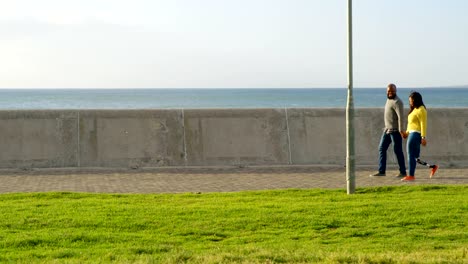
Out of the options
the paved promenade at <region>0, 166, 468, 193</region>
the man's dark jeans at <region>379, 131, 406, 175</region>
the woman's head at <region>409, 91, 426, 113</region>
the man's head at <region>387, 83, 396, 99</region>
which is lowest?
the paved promenade at <region>0, 166, 468, 193</region>

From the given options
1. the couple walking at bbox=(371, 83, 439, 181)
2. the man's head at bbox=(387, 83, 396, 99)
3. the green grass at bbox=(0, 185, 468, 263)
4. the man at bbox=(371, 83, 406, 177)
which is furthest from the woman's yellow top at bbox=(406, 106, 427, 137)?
the green grass at bbox=(0, 185, 468, 263)

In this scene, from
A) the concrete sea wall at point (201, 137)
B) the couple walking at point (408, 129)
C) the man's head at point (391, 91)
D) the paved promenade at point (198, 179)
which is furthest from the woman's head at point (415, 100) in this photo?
the concrete sea wall at point (201, 137)

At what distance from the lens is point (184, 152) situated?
19.6 m

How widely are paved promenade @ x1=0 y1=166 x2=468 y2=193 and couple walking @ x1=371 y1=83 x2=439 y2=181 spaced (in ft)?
1.03

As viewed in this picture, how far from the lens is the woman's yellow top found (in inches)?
671

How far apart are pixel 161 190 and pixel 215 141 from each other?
4210 mm

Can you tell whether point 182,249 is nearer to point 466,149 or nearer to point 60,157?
point 60,157

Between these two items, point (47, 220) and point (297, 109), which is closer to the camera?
point (47, 220)

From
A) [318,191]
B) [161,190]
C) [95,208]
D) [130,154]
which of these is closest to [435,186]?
[318,191]

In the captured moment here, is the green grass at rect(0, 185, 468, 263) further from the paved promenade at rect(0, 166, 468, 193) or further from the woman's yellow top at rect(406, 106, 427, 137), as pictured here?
the woman's yellow top at rect(406, 106, 427, 137)

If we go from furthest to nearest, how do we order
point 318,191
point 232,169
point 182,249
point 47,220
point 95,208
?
point 232,169 < point 318,191 < point 95,208 < point 47,220 < point 182,249

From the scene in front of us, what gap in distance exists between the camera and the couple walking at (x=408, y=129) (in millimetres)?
17047

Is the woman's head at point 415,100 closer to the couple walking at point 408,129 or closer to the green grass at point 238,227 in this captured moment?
the couple walking at point 408,129

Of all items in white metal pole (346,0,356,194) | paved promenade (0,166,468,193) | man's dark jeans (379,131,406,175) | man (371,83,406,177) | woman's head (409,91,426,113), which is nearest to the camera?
white metal pole (346,0,356,194)
